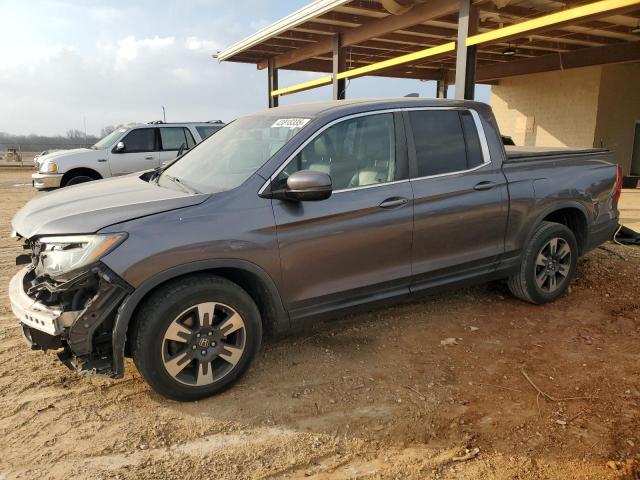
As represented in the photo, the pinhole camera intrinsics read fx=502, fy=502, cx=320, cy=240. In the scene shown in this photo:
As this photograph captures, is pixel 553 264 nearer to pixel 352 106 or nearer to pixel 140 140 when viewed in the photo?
pixel 352 106

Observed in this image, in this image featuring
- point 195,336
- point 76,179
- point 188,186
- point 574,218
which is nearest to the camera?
point 195,336

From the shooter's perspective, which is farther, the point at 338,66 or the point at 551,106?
the point at 551,106

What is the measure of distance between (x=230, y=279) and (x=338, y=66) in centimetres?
951

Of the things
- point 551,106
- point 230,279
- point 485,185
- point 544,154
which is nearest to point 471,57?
point 544,154

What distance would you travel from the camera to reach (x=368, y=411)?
3.09 m

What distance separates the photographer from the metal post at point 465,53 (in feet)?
27.1

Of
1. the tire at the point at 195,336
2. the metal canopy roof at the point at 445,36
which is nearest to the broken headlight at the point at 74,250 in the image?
the tire at the point at 195,336

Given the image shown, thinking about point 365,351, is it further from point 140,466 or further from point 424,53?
point 424,53

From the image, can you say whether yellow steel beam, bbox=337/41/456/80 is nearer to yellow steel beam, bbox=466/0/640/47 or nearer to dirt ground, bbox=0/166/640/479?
yellow steel beam, bbox=466/0/640/47

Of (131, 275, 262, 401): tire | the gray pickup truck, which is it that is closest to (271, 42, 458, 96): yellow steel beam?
the gray pickup truck

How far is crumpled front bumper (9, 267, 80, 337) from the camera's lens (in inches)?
110

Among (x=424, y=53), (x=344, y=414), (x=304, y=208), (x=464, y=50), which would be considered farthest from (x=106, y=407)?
(x=424, y=53)

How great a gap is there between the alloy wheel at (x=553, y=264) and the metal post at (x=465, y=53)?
167 inches

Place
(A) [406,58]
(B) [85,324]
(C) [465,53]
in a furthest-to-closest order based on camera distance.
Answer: (A) [406,58] → (C) [465,53] → (B) [85,324]
